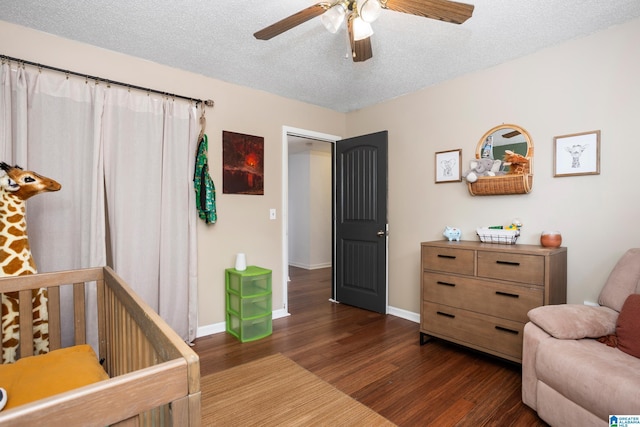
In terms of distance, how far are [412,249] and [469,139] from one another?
1.20 metres

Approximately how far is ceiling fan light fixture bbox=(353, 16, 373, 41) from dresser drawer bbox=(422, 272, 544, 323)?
1867 mm

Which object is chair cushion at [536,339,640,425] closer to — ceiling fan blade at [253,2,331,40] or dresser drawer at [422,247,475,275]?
dresser drawer at [422,247,475,275]

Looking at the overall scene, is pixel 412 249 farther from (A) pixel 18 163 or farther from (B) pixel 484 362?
(A) pixel 18 163

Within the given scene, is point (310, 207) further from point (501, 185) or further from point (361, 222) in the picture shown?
point (501, 185)

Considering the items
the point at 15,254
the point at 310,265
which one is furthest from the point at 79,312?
the point at 310,265

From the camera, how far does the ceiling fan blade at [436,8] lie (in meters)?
1.38

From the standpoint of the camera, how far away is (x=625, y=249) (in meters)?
2.05

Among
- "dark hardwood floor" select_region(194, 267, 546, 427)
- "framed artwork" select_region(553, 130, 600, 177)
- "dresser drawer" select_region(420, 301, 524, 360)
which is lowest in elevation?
"dark hardwood floor" select_region(194, 267, 546, 427)

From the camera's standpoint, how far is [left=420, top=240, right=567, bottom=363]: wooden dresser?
82.4 inches

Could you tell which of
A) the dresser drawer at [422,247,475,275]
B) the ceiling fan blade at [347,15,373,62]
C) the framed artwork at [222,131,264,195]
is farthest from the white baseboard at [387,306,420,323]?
the ceiling fan blade at [347,15,373,62]

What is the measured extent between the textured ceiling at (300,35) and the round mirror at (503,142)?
0.57 m

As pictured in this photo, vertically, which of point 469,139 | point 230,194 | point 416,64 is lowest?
point 230,194

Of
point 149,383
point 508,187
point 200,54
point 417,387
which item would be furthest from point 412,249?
point 149,383

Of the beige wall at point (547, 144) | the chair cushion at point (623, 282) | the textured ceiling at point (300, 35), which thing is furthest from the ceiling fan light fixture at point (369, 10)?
the chair cushion at point (623, 282)
